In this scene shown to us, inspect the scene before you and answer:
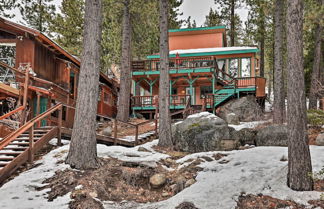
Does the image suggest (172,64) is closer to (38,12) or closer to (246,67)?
(246,67)

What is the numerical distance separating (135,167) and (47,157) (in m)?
2.63

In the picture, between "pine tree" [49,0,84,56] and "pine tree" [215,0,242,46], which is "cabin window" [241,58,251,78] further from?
"pine tree" [49,0,84,56]

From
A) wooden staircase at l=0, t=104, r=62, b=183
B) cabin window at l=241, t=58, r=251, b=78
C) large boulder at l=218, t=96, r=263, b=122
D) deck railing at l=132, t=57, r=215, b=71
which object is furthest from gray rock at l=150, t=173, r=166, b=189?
cabin window at l=241, t=58, r=251, b=78

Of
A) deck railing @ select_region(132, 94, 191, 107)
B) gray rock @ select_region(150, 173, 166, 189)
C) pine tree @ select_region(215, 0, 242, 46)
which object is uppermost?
pine tree @ select_region(215, 0, 242, 46)

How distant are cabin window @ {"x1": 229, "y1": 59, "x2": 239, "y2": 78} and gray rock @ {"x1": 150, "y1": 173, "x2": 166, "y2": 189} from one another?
17.5 meters

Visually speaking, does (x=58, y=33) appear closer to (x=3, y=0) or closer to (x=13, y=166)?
(x=3, y=0)

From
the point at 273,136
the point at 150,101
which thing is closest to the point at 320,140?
the point at 273,136

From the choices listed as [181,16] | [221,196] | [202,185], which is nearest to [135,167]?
[202,185]

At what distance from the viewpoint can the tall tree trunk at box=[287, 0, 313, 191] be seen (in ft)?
17.2

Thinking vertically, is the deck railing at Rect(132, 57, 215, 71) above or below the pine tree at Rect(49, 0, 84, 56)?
below

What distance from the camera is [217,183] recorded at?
616 cm

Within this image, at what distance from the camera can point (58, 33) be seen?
79.9ft

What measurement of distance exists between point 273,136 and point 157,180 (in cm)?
536

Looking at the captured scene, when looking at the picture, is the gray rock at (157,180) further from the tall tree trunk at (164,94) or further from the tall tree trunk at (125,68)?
the tall tree trunk at (125,68)
